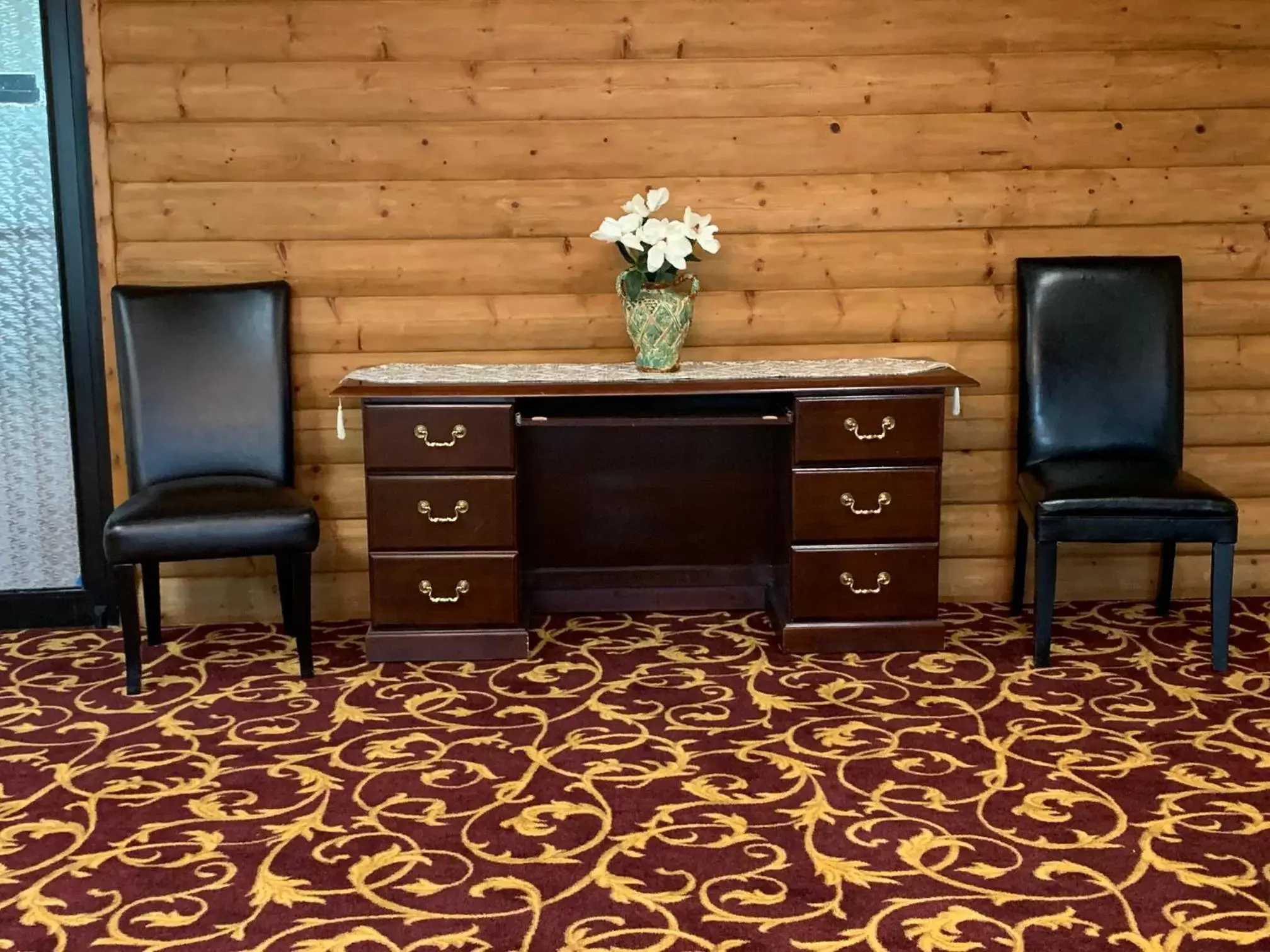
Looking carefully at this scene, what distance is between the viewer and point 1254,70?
3.96 meters

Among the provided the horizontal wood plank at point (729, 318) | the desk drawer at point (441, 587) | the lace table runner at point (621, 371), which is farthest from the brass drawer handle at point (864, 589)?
the desk drawer at point (441, 587)

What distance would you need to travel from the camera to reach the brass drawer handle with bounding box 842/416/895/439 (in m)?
3.60

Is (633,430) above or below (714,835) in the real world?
above

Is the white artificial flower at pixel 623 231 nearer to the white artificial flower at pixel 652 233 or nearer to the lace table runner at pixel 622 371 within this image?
the white artificial flower at pixel 652 233

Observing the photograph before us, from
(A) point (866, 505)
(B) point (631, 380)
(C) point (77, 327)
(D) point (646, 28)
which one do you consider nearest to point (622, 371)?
(B) point (631, 380)

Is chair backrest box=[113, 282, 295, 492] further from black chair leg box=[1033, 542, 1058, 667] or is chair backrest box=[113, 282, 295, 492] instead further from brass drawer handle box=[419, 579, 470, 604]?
black chair leg box=[1033, 542, 1058, 667]

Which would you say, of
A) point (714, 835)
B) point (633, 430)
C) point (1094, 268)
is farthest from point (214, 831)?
point (1094, 268)

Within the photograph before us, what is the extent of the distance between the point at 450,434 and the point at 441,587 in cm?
42

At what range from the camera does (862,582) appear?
3.67 metres

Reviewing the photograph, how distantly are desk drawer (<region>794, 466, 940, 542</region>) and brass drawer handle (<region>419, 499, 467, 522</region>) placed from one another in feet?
2.94

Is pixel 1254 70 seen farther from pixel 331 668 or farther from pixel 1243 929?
pixel 331 668

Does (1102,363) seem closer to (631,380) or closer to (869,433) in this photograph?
(869,433)

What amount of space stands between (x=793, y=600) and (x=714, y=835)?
3.85 ft

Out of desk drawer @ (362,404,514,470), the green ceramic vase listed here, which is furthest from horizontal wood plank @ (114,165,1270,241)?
desk drawer @ (362,404,514,470)
